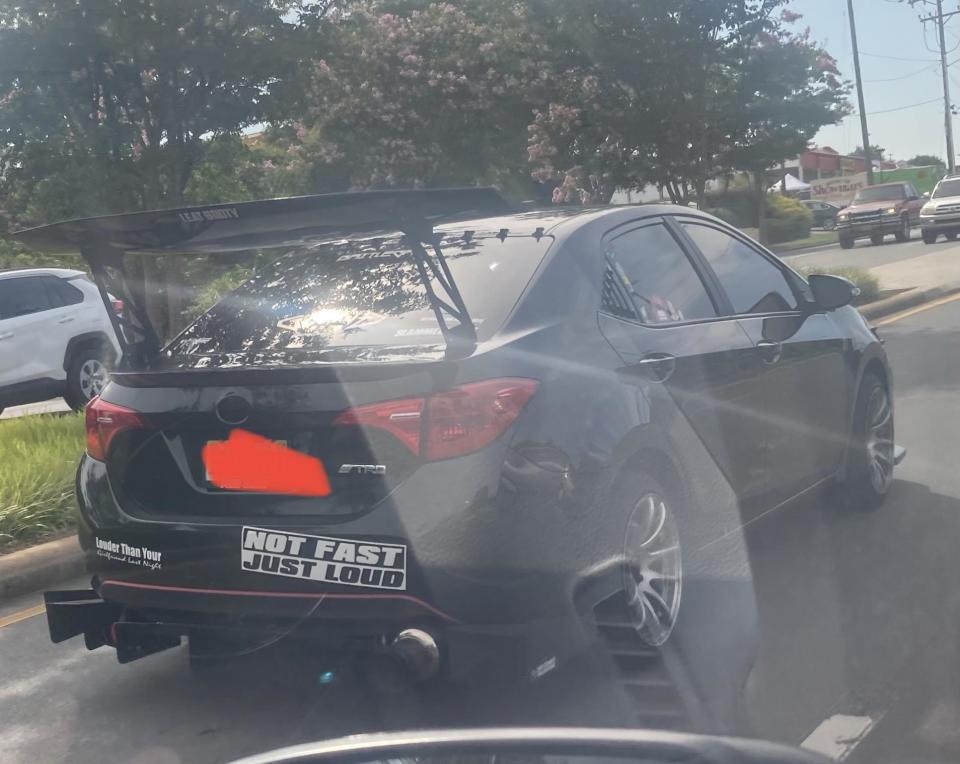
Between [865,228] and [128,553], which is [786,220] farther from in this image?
[128,553]

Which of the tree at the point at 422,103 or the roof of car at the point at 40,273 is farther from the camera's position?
the tree at the point at 422,103

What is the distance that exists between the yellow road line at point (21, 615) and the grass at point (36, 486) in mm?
511

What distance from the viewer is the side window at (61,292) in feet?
43.3

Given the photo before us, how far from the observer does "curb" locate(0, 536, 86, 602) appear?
5.92m

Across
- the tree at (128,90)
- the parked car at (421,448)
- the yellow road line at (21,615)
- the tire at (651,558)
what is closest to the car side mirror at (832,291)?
the parked car at (421,448)

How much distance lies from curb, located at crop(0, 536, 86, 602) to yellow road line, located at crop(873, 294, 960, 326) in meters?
11.2

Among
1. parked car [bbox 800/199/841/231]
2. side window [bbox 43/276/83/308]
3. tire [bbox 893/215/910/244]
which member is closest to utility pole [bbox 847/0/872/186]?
parked car [bbox 800/199/841/231]

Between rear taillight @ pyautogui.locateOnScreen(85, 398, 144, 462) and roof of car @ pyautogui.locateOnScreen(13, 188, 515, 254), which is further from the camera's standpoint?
rear taillight @ pyautogui.locateOnScreen(85, 398, 144, 462)

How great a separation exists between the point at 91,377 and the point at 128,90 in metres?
3.11

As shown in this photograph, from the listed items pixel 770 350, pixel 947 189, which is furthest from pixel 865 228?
pixel 770 350

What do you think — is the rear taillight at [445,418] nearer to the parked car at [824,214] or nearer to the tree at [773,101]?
the tree at [773,101]

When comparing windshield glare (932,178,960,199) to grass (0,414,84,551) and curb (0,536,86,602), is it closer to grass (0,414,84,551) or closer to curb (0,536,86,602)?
grass (0,414,84,551)

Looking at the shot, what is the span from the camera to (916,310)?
16781mm

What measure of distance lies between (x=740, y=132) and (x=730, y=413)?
10.3 metres
